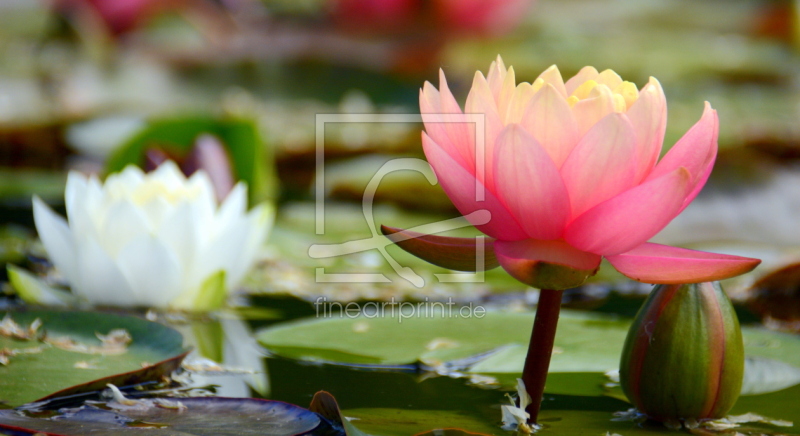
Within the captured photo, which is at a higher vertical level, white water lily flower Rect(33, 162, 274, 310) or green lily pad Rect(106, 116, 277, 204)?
green lily pad Rect(106, 116, 277, 204)

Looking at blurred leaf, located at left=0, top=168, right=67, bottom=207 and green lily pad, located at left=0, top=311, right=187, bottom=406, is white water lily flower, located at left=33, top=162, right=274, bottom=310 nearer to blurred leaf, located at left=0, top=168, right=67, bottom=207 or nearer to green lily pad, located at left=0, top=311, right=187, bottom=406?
green lily pad, located at left=0, top=311, right=187, bottom=406

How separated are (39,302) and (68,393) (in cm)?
32

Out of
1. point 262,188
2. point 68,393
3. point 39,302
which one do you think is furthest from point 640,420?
point 262,188

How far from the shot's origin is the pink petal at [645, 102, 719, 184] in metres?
0.48

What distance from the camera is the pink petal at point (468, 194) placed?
48 centimetres

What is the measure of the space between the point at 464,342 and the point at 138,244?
37cm

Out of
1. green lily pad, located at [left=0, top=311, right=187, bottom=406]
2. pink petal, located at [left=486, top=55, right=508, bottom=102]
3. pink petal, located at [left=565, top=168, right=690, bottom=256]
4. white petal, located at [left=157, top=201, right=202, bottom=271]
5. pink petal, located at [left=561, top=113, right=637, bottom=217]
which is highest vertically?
pink petal, located at [left=486, top=55, right=508, bottom=102]

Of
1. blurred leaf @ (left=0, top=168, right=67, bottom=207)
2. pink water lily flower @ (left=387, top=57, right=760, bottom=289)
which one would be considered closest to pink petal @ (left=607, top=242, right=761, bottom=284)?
pink water lily flower @ (left=387, top=57, right=760, bottom=289)

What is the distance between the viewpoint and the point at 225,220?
0.91 m

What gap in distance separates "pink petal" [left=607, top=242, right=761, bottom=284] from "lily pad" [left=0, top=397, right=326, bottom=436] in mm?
242

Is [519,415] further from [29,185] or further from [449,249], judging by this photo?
Result: [29,185]

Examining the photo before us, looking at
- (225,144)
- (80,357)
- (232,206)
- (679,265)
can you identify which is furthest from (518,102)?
(225,144)

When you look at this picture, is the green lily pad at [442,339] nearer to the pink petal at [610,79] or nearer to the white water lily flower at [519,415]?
the white water lily flower at [519,415]

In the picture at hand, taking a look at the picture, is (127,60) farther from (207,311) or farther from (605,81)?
(605,81)
